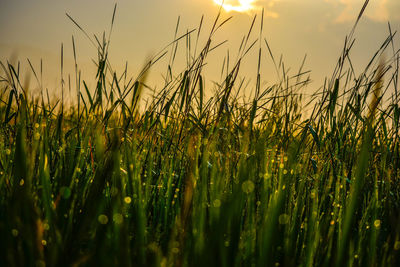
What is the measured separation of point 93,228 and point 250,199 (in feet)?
1.24

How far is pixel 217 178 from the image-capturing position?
2.82 feet

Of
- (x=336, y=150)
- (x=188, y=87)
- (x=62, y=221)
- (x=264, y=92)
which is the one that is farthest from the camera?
Answer: (x=264, y=92)

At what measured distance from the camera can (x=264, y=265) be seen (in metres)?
0.73

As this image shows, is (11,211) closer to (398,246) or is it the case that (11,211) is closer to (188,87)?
(398,246)

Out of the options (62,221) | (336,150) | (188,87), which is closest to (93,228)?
(62,221)

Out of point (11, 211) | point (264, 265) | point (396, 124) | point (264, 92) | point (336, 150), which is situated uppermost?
point (264, 92)

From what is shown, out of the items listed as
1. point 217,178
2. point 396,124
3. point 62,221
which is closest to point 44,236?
point 62,221

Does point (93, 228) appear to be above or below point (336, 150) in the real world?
below

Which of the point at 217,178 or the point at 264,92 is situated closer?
the point at 217,178

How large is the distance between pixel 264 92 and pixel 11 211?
155cm

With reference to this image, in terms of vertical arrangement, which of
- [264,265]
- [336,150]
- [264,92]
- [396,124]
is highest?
[264,92]

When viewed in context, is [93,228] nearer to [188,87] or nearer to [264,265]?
[264,265]

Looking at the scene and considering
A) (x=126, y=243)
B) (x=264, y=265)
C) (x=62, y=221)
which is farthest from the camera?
(x=62, y=221)

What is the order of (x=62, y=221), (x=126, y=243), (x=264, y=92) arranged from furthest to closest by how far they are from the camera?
(x=264, y=92)
(x=62, y=221)
(x=126, y=243)
